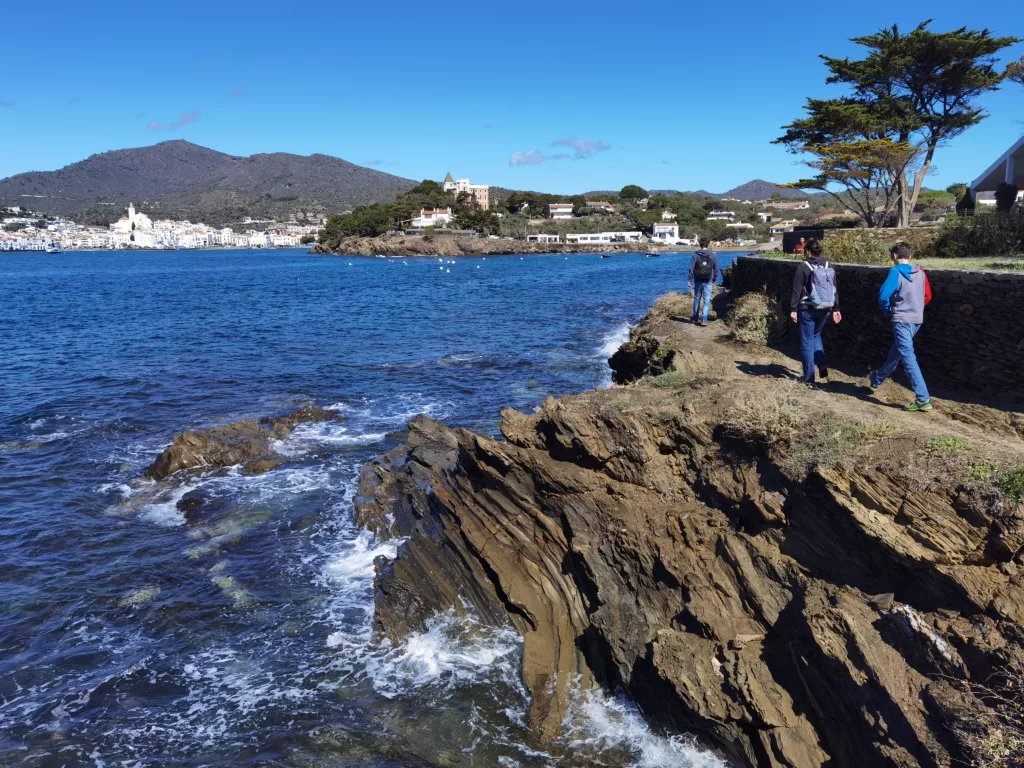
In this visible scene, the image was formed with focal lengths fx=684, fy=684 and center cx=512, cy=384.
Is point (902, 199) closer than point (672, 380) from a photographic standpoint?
No

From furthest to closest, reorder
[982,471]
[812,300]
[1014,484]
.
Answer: [812,300] < [982,471] < [1014,484]

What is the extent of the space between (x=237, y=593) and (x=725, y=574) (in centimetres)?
680

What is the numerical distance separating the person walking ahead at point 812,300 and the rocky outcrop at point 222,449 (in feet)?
34.5

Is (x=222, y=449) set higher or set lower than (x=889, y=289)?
lower

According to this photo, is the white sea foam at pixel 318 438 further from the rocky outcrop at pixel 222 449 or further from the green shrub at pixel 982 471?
the green shrub at pixel 982 471

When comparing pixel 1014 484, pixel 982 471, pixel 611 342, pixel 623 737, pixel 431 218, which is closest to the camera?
pixel 1014 484

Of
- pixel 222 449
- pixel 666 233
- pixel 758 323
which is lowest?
pixel 222 449

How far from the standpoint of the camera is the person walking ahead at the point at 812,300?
988 centimetres

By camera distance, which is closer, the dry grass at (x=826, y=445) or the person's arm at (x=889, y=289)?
the dry grass at (x=826, y=445)

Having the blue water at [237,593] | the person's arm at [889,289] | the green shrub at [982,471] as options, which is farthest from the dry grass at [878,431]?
the blue water at [237,593]

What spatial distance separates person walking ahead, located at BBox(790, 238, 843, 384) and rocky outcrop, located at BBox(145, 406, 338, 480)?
415 inches

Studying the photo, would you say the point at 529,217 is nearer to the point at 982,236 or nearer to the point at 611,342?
the point at 611,342

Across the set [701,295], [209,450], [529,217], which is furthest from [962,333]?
[529,217]

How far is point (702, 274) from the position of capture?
50.2 ft
